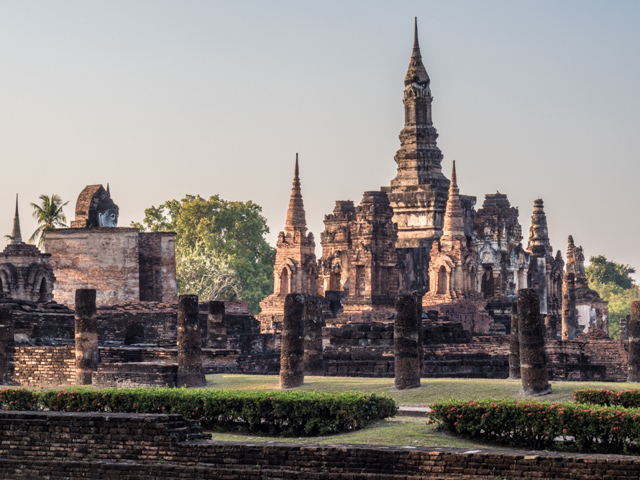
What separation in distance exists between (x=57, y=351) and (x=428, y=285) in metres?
27.8

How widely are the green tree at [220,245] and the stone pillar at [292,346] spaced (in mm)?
37712

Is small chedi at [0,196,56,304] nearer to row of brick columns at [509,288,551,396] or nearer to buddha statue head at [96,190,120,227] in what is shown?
buddha statue head at [96,190,120,227]

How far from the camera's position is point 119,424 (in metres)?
16.6

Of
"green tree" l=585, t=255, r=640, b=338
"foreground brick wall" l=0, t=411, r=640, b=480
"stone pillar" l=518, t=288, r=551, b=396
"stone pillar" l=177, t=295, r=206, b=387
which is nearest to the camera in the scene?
"foreground brick wall" l=0, t=411, r=640, b=480

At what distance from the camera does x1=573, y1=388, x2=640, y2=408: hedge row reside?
1752 centimetres

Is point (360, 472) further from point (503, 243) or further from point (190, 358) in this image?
point (503, 243)

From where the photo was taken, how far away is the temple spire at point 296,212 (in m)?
51.8

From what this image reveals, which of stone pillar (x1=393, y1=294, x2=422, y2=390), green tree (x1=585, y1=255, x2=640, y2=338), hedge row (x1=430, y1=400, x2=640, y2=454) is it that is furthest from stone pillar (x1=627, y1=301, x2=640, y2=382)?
green tree (x1=585, y1=255, x2=640, y2=338)

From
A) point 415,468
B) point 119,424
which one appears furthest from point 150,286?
point 415,468

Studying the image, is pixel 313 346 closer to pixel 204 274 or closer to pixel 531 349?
pixel 531 349

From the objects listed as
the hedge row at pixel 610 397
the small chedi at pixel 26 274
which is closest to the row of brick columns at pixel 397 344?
the hedge row at pixel 610 397

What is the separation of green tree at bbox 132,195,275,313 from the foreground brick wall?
45.3 meters

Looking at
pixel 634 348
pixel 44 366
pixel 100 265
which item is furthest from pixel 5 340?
pixel 634 348

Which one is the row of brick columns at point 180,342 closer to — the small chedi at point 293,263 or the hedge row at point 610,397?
the hedge row at point 610,397
